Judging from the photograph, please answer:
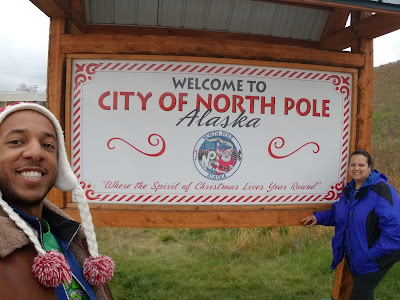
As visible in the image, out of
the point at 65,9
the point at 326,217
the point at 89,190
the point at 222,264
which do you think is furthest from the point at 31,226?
the point at 222,264

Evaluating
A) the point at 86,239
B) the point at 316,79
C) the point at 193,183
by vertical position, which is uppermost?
the point at 316,79

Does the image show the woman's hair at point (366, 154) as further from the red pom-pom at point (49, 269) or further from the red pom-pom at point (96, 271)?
the red pom-pom at point (49, 269)

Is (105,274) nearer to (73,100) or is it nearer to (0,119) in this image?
(0,119)

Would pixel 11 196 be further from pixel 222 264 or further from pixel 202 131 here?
pixel 222 264

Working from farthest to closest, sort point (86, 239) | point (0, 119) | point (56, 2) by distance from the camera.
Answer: point (56, 2) < point (86, 239) < point (0, 119)

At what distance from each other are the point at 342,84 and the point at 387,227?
1.29m

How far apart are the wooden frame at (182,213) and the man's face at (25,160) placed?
1740mm

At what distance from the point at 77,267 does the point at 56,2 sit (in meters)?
2.16

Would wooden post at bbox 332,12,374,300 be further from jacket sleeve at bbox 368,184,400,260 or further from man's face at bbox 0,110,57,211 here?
man's face at bbox 0,110,57,211

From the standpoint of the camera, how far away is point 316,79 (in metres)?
3.48

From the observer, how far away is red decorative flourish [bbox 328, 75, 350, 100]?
3.53 metres

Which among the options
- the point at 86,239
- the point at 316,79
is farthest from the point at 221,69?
the point at 86,239

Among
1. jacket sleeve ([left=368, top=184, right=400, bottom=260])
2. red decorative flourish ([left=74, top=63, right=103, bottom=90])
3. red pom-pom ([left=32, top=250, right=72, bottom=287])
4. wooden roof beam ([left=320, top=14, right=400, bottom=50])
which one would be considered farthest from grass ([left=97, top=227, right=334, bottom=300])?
red pom-pom ([left=32, top=250, right=72, bottom=287])

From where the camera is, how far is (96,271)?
61.4 inches
